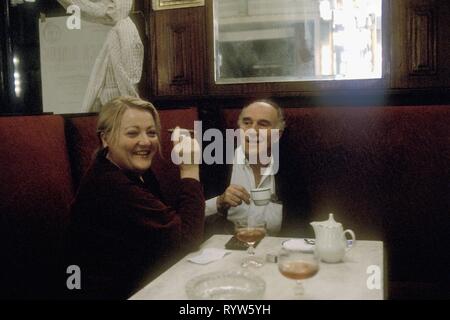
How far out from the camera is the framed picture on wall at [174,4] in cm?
309

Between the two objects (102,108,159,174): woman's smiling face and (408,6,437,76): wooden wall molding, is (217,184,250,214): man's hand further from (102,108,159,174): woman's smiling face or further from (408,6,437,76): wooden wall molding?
(408,6,437,76): wooden wall molding

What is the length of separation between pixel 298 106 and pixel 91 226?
1.74m

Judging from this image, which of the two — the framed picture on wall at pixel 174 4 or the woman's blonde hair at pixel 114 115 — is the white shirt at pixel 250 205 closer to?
the woman's blonde hair at pixel 114 115

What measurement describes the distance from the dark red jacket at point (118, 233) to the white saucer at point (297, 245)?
36 centimetres

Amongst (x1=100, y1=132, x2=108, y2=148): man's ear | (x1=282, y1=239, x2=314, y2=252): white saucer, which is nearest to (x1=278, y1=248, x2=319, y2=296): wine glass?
(x1=282, y1=239, x2=314, y2=252): white saucer

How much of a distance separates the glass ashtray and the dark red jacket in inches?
14.2

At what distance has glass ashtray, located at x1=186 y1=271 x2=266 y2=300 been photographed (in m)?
1.19

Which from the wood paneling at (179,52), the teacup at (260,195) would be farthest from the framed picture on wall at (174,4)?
the teacup at (260,195)

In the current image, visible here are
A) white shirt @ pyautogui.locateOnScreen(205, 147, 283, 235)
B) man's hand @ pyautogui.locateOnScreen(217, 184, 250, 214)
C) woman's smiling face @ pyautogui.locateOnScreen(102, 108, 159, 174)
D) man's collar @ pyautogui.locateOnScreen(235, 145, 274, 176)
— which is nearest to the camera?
woman's smiling face @ pyautogui.locateOnScreen(102, 108, 159, 174)
